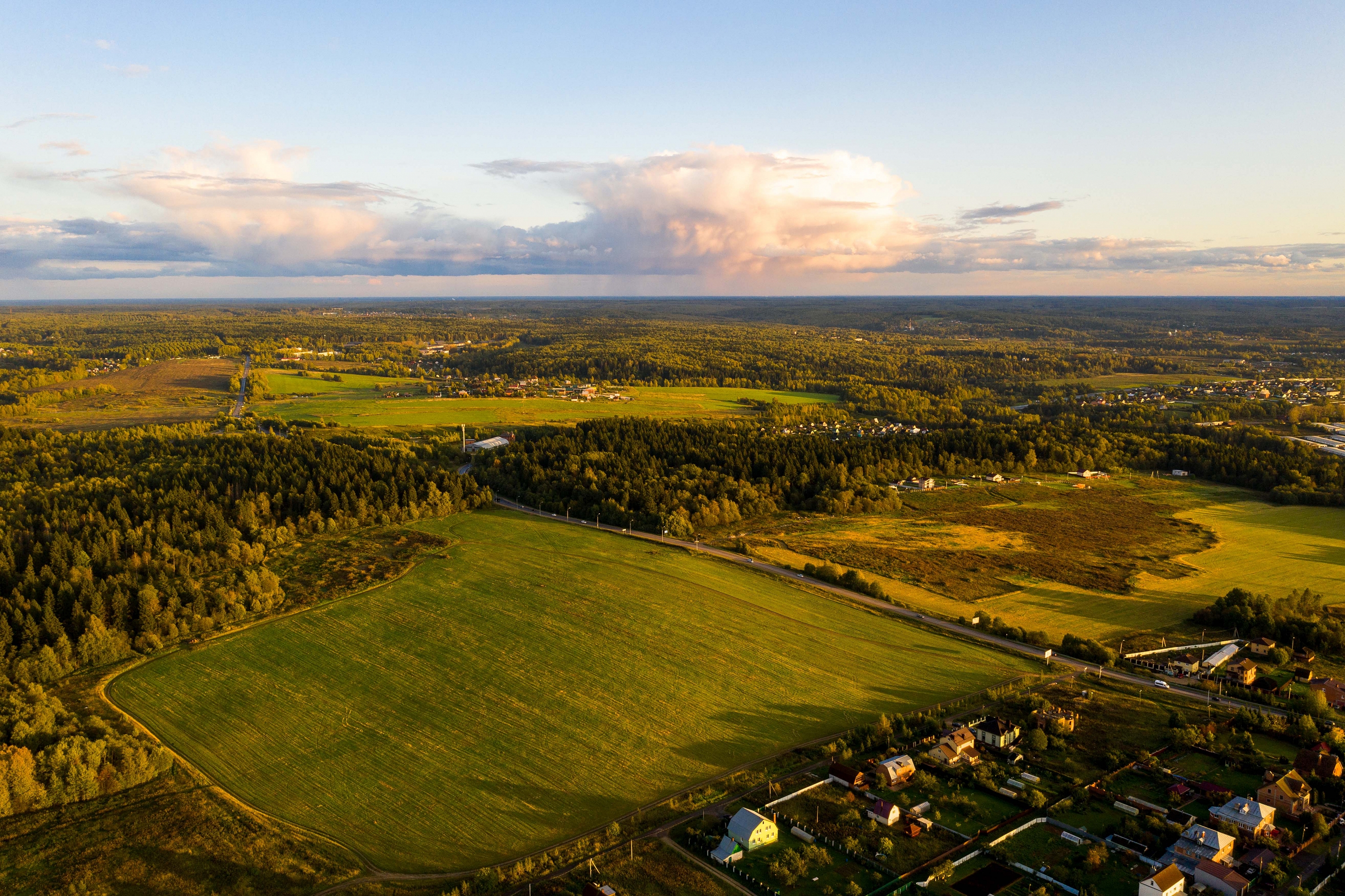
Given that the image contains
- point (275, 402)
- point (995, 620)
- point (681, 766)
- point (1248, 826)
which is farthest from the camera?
point (275, 402)

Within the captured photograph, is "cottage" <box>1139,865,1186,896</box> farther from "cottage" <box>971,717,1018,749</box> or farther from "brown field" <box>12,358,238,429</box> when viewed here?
"brown field" <box>12,358,238,429</box>

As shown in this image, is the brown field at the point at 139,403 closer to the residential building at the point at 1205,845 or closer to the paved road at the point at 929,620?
the paved road at the point at 929,620

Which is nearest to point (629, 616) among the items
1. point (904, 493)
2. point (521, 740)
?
point (521, 740)

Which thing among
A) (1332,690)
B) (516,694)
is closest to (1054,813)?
(1332,690)

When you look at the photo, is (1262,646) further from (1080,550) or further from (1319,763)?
(1080,550)

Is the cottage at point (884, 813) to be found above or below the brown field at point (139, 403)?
below

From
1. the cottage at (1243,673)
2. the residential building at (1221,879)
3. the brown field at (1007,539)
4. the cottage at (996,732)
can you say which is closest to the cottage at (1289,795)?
the residential building at (1221,879)

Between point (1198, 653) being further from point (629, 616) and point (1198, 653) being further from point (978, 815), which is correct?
point (629, 616)
